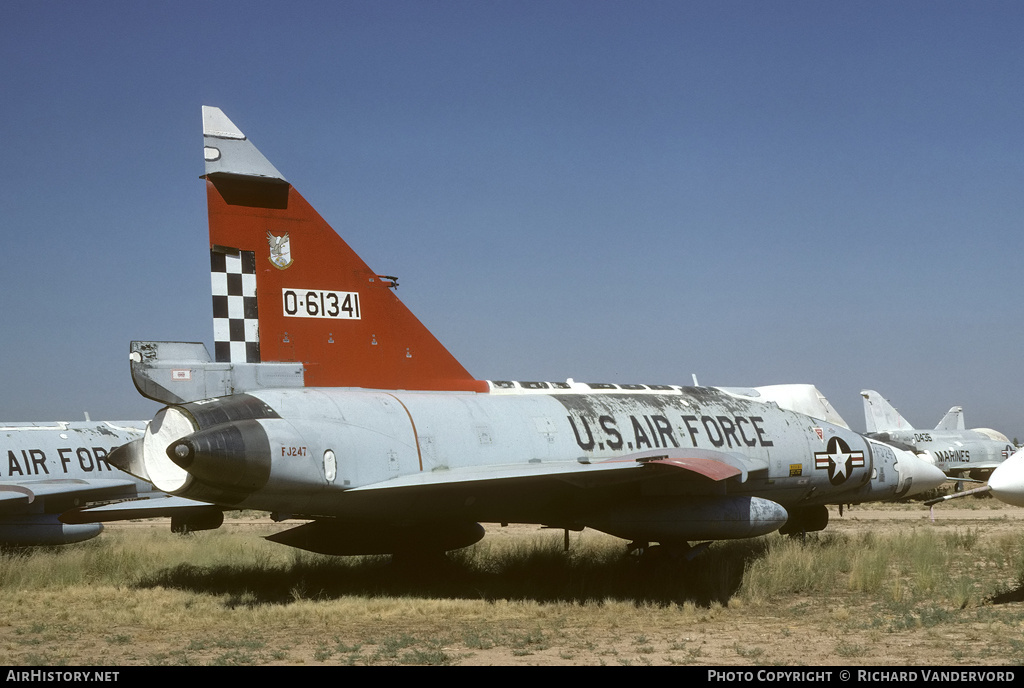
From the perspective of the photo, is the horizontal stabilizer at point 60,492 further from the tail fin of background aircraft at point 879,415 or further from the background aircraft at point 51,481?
the tail fin of background aircraft at point 879,415

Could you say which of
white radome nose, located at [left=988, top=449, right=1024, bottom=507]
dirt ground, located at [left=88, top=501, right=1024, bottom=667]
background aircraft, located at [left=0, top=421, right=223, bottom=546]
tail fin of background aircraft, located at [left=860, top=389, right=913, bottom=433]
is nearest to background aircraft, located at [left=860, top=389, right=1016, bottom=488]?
tail fin of background aircraft, located at [left=860, top=389, right=913, bottom=433]

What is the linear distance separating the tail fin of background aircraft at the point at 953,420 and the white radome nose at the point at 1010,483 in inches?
1089

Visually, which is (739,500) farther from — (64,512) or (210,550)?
(64,512)

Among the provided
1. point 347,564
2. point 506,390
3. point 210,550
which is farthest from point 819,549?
point 210,550

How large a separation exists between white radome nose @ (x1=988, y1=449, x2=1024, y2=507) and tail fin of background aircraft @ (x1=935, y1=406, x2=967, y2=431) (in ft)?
90.8

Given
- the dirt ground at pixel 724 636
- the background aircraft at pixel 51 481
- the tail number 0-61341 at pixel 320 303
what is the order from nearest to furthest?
the dirt ground at pixel 724 636
the tail number 0-61341 at pixel 320 303
the background aircraft at pixel 51 481

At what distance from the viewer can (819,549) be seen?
1412 centimetres

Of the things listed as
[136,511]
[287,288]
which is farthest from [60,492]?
→ [287,288]

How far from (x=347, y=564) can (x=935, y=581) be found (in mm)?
8172

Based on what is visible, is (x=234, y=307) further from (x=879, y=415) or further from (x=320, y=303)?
(x=879, y=415)

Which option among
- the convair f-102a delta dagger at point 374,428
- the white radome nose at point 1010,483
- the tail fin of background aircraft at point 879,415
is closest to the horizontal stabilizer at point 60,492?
the convair f-102a delta dagger at point 374,428

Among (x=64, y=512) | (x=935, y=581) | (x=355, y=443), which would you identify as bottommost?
(x=935, y=581)

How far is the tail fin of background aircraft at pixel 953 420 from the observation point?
3591cm
